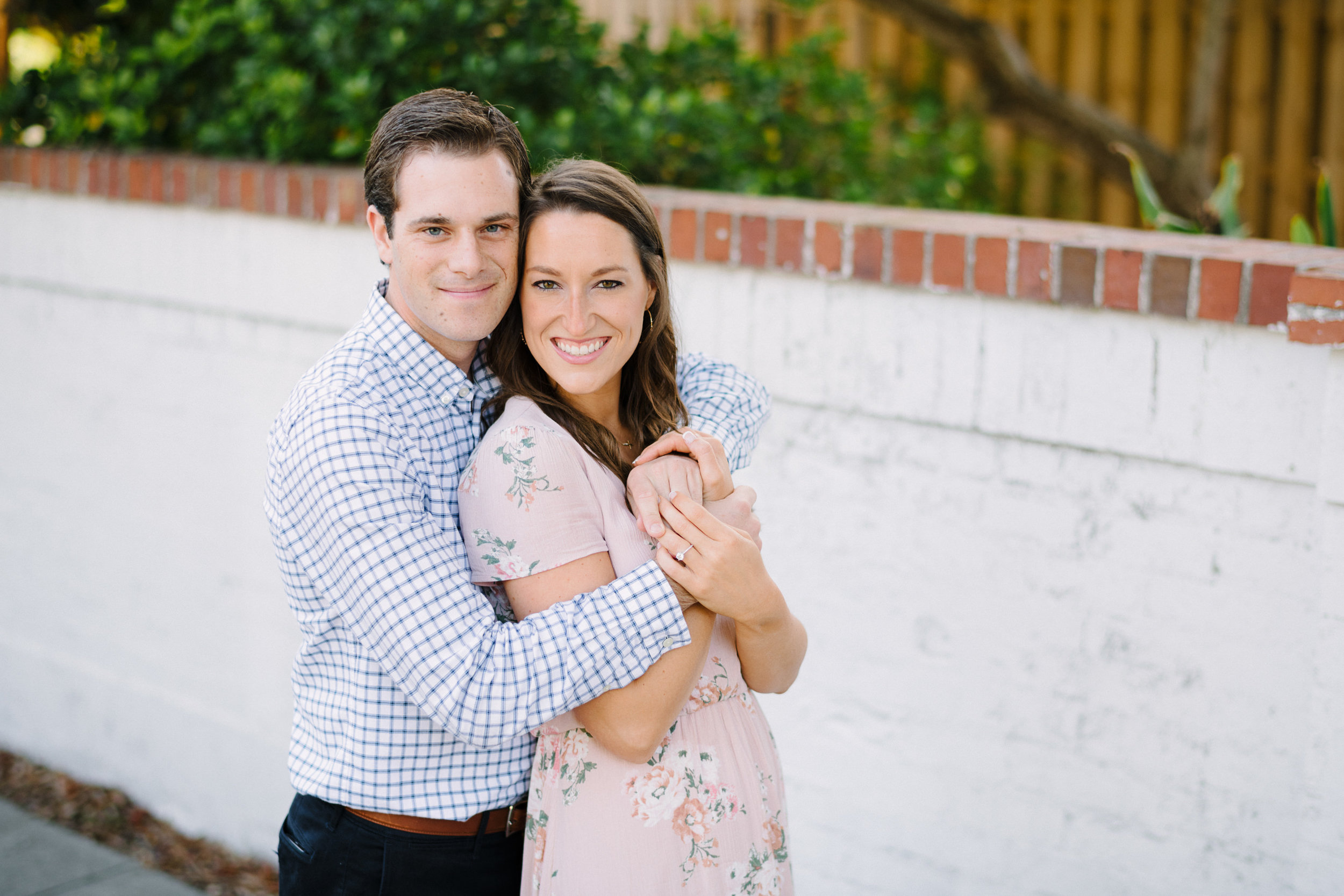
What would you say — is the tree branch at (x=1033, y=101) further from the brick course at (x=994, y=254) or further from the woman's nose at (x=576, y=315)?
the woman's nose at (x=576, y=315)

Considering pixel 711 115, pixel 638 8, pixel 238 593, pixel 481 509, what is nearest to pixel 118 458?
pixel 238 593

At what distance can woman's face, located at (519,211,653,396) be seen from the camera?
1.97 metres

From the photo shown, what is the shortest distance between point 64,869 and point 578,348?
9.72ft

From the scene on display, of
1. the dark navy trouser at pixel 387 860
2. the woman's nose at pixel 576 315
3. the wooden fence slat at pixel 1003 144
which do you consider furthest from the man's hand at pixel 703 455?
the wooden fence slat at pixel 1003 144

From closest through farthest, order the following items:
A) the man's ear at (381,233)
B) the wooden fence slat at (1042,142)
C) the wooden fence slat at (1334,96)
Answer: the man's ear at (381,233), the wooden fence slat at (1334,96), the wooden fence slat at (1042,142)

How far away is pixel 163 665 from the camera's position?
4.26m

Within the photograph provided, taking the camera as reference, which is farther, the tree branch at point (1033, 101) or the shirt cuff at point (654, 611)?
the tree branch at point (1033, 101)

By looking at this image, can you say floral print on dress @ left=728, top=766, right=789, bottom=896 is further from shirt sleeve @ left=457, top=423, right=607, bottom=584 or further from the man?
shirt sleeve @ left=457, top=423, right=607, bottom=584

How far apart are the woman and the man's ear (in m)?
0.22

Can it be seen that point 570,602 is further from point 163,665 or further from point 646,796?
point 163,665

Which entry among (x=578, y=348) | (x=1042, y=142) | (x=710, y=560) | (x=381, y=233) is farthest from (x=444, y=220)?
(x=1042, y=142)

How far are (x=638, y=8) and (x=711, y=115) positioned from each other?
3741 mm

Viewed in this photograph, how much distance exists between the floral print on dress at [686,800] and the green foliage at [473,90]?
2610mm

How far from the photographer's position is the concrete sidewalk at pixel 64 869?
12.4 feet
